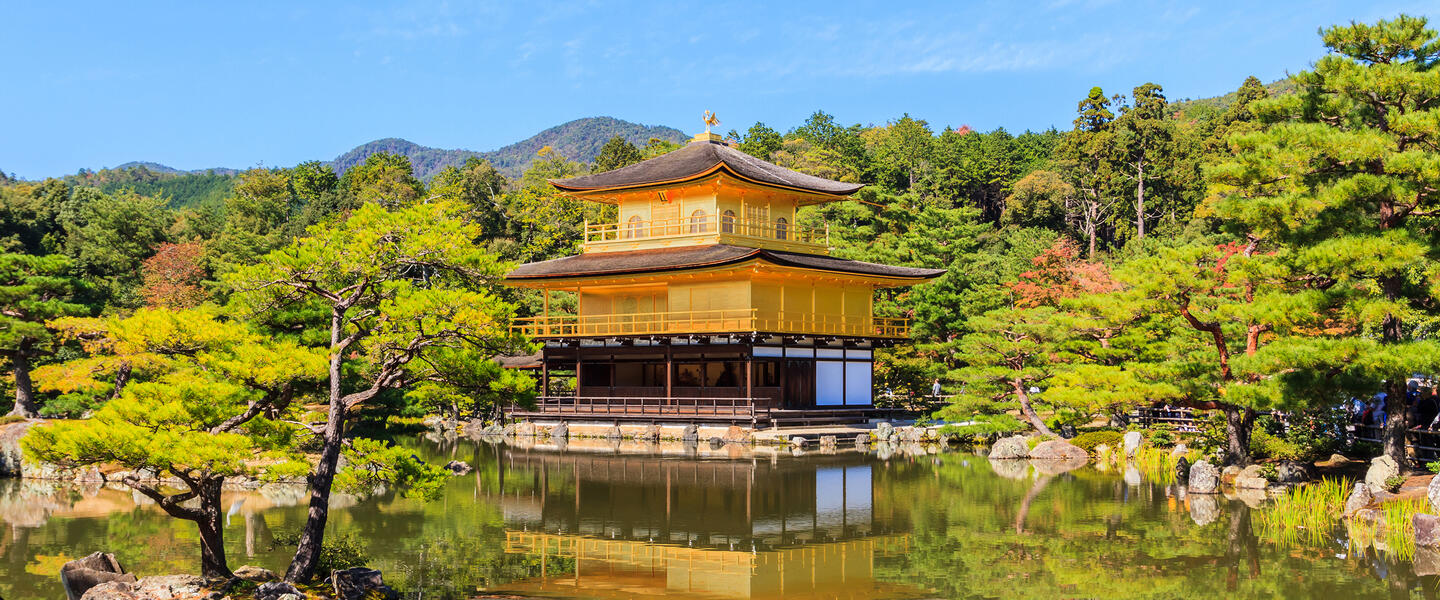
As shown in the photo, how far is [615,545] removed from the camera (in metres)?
13.8

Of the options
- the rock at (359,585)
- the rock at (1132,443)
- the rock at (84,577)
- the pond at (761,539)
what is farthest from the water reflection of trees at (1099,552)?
the rock at (84,577)

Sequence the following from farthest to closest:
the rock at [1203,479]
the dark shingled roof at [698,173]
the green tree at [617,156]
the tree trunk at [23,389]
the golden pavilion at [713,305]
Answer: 1. the green tree at [617,156]
2. the dark shingled roof at [698,173]
3. the golden pavilion at [713,305]
4. the tree trunk at [23,389]
5. the rock at [1203,479]

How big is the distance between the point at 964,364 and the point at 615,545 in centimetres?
2544

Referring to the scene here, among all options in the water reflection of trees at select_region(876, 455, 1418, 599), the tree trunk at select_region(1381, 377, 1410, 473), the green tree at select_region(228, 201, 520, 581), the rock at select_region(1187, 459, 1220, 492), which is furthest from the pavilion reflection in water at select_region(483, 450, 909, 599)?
the tree trunk at select_region(1381, 377, 1410, 473)

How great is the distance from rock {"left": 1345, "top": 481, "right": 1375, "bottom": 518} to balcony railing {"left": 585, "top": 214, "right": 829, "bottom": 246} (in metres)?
21.6

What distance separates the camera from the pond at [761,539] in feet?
37.6

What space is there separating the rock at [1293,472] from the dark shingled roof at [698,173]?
60.9ft

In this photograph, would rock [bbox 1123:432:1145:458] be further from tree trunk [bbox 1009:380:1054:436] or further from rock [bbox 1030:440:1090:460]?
tree trunk [bbox 1009:380:1054:436]

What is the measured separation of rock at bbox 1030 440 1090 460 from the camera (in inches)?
990

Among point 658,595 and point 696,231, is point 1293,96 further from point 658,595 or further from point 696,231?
point 696,231

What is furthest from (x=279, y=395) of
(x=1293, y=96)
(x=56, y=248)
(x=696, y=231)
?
(x=56, y=248)

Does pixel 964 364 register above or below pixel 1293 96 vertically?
below

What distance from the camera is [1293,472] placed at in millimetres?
18062

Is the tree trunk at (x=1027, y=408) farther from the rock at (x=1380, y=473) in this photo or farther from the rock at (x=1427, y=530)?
the rock at (x=1427, y=530)
